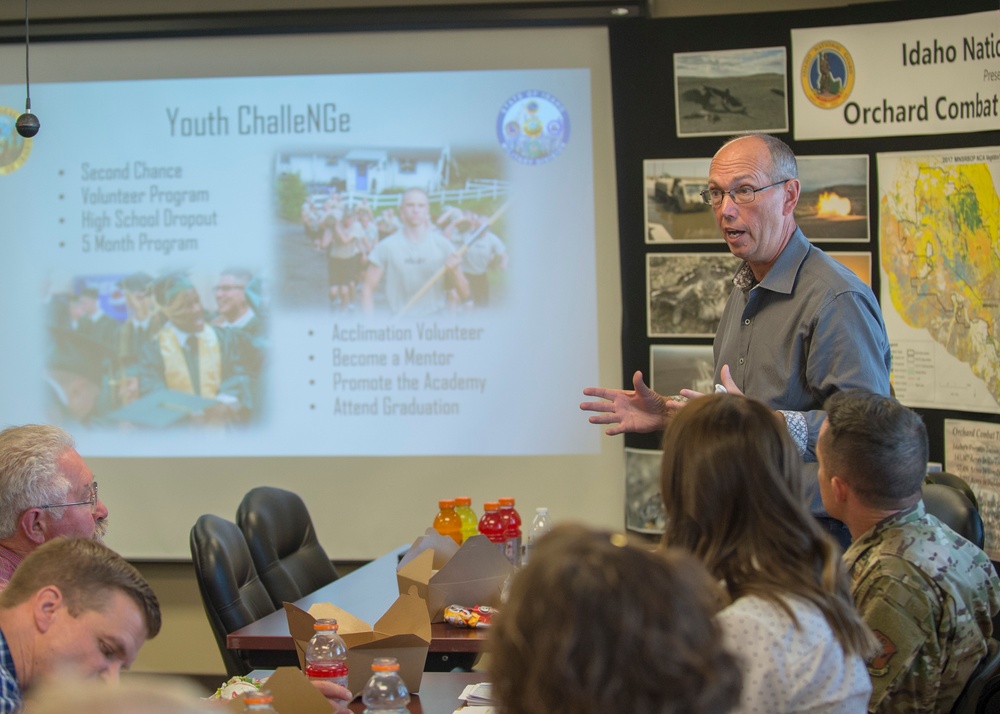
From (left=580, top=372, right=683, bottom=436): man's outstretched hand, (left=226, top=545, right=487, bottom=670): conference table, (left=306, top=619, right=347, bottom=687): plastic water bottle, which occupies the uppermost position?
(left=580, top=372, right=683, bottom=436): man's outstretched hand

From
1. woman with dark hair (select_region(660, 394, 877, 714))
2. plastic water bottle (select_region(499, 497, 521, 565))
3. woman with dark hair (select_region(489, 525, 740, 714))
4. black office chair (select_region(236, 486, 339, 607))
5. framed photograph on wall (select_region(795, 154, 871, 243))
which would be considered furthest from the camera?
framed photograph on wall (select_region(795, 154, 871, 243))

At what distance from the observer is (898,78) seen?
4230mm

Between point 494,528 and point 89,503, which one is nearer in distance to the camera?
point 89,503

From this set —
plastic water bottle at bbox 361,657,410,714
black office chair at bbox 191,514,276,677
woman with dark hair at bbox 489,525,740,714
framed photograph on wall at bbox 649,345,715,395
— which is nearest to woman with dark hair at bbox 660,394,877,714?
woman with dark hair at bbox 489,525,740,714

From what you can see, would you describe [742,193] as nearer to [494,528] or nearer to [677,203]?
[494,528]

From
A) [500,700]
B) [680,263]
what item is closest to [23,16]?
[680,263]

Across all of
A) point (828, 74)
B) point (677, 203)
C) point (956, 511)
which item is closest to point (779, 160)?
point (956, 511)

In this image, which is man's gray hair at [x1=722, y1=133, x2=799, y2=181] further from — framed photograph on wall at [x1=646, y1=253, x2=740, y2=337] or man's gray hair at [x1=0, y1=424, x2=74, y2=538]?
man's gray hair at [x1=0, y1=424, x2=74, y2=538]

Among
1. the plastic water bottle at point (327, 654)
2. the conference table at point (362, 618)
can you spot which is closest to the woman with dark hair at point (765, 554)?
the plastic water bottle at point (327, 654)

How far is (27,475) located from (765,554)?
5.37 ft

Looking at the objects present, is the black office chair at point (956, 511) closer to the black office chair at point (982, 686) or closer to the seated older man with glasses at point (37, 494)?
the black office chair at point (982, 686)

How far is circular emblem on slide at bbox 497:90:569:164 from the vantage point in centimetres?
467

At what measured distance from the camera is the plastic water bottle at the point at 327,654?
2176 millimetres

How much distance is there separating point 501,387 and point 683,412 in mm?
3081
